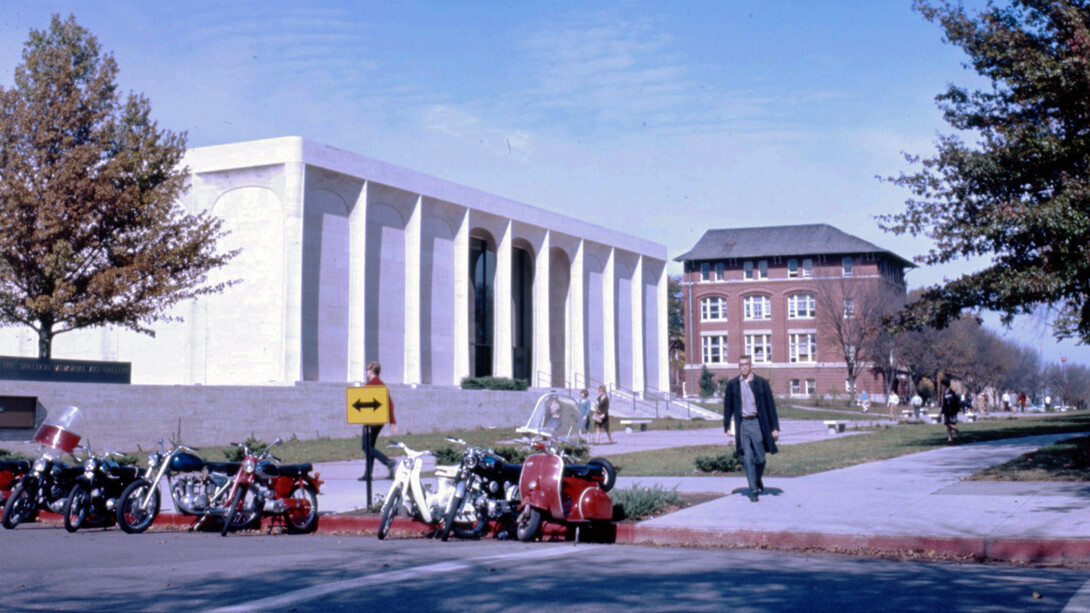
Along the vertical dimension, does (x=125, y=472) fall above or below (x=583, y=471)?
below

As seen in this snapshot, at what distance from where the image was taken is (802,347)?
8856cm

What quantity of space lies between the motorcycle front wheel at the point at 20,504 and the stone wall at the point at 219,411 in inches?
433

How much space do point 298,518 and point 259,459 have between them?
862 millimetres

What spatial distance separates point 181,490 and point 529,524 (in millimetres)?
4893

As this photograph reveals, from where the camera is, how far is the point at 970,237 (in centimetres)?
1956

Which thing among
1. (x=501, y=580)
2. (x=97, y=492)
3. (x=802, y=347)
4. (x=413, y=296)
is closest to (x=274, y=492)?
(x=97, y=492)

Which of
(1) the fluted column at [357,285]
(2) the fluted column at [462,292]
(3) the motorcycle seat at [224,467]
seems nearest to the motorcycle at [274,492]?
(3) the motorcycle seat at [224,467]

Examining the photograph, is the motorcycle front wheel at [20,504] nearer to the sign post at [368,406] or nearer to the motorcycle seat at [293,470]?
the motorcycle seat at [293,470]

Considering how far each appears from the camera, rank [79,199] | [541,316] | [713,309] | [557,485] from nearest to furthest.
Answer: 1. [557,485]
2. [79,199]
3. [541,316]
4. [713,309]

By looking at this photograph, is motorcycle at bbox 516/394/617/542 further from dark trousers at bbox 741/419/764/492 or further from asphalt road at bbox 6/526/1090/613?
dark trousers at bbox 741/419/764/492

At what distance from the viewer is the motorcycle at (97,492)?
1278cm

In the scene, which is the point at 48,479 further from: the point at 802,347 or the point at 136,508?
the point at 802,347

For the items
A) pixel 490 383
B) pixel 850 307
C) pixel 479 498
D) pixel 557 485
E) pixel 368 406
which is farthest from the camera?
pixel 850 307

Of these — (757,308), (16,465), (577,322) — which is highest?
(757,308)
